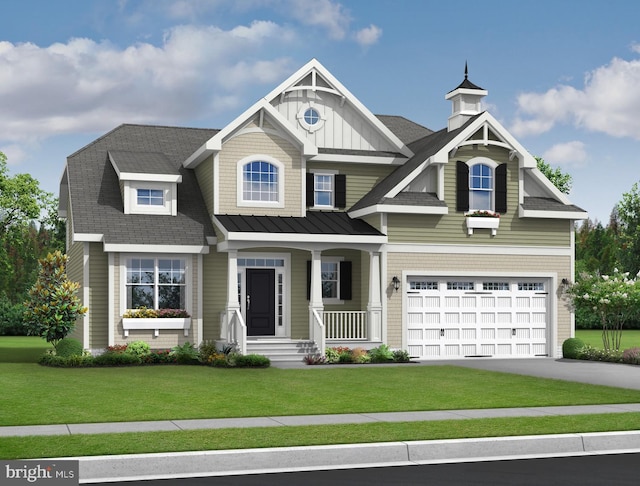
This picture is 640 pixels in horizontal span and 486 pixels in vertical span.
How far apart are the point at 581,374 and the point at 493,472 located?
13.2 meters

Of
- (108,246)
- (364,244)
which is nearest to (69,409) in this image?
(108,246)

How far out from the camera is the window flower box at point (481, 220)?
29625 millimetres

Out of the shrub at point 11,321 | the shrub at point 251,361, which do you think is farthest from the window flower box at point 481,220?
the shrub at point 11,321

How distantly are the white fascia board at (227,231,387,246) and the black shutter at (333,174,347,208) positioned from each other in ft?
10.5

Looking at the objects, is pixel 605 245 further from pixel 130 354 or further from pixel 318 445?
pixel 318 445

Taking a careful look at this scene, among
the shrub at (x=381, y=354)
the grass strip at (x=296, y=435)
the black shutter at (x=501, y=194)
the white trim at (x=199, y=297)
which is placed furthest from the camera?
the black shutter at (x=501, y=194)

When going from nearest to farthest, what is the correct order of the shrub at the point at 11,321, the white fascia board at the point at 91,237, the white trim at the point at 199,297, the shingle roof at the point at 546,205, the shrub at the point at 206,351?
the shrub at the point at 206,351, the white fascia board at the point at 91,237, the white trim at the point at 199,297, the shingle roof at the point at 546,205, the shrub at the point at 11,321

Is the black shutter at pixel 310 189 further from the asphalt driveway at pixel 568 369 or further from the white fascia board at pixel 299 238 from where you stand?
the asphalt driveway at pixel 568 369

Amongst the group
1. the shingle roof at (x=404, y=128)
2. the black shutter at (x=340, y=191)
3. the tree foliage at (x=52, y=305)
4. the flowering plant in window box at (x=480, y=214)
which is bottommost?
the tree foliage at (x=52, y=305)

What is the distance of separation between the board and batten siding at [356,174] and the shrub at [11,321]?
79.1ft

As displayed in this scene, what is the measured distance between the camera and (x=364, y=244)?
2830 centimetres

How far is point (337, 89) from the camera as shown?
31.4 meters

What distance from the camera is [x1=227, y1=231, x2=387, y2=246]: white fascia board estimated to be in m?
27.0

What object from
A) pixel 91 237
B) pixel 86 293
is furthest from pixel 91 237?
pixel 86 293
